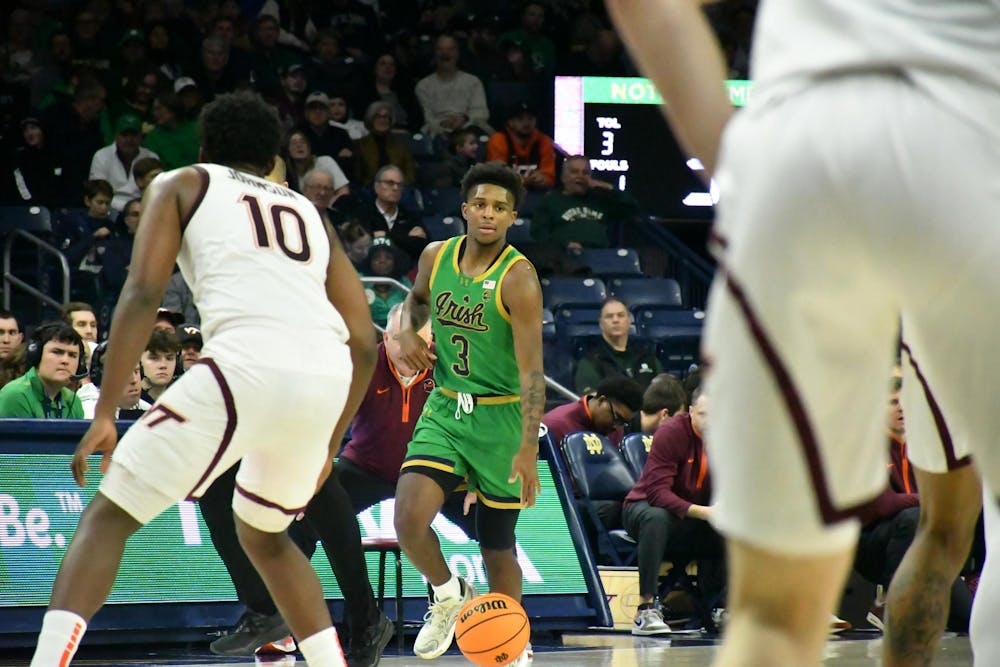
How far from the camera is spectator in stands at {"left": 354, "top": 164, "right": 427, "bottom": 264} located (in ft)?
44.0

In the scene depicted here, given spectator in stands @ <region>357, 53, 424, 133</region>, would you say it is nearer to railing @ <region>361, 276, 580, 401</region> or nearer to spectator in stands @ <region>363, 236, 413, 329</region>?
spectator in stands @ <region>363, 236, 413, 329</region>

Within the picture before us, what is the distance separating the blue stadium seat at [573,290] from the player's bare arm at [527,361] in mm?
6733

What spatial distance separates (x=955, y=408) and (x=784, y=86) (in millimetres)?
491

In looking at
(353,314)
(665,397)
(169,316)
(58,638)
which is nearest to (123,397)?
(169,316)

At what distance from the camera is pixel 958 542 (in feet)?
11.6

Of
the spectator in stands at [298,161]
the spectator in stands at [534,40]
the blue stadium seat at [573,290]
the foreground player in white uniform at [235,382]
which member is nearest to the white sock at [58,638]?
the foreground player in white uniform at [235,382]

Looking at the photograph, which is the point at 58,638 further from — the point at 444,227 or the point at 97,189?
the point at 444,227

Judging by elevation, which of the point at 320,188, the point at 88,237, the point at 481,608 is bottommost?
the point at 481,608

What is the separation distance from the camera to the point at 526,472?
6.68 metres

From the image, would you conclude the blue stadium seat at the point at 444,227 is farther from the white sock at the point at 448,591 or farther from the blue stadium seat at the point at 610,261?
the white sock at the point at 448,591

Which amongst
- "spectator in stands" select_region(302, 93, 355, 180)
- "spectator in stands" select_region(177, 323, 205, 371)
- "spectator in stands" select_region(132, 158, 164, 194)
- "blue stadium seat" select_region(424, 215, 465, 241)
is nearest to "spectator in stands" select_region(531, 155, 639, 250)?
"blue stadium seat" select_region(424, 215, 465, 241)

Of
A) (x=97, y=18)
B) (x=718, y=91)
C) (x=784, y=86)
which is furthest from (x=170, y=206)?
(x=97, y=18)

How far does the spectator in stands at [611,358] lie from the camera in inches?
485

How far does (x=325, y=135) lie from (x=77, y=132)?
7.87 feet
